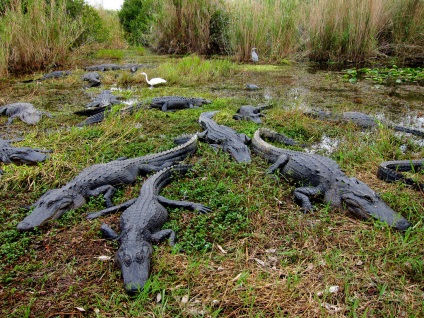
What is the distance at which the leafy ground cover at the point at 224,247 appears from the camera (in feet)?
6.72

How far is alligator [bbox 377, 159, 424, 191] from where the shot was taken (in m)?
3.33

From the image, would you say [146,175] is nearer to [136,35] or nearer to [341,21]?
[341,21]

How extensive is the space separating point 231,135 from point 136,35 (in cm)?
1490

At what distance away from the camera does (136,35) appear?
17.4 m

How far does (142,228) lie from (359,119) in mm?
4126

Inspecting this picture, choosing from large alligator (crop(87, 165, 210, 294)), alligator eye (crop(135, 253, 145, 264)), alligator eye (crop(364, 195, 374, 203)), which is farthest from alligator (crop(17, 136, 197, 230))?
alligator eye (crop(364, 195, 374, 203))

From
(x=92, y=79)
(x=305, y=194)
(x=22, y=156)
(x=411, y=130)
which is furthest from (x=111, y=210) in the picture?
(x=92, y=79)

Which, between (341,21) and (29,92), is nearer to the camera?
(29,92)

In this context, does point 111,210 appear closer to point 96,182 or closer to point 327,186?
point 96,182

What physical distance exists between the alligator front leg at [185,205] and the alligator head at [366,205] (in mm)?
1296

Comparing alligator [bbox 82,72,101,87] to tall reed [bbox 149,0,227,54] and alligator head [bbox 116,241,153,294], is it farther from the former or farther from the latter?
alligator head [bbox 116,241,153,294]

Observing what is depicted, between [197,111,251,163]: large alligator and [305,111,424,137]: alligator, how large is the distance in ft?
5.83

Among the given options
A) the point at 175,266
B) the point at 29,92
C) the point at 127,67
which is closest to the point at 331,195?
the point at 175,266

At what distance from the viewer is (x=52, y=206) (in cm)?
297
